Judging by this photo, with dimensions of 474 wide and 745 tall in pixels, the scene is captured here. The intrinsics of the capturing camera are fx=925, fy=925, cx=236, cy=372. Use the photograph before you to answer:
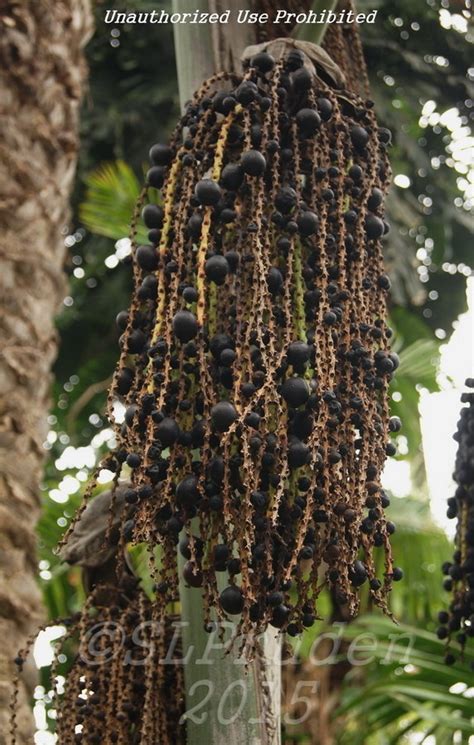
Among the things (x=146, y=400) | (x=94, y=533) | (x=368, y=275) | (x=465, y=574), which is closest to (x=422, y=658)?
(x=465, y=574)

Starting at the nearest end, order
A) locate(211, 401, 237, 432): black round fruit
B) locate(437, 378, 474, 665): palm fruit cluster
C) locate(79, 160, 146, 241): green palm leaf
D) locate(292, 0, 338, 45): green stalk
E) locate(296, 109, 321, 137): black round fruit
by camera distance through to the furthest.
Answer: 1. locate(211, 401, 237, 432): black round fruit
2. locate(296, 109, 321, 137): black round fruit
3. locate(292, 0, 338, 45): green stalk
4. locate(437, 378, 474, 665): palm fruit cluster
5. locate(79, 160, 146, 241): green palm leaf

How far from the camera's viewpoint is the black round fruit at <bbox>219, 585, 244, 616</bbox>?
1.11 meters

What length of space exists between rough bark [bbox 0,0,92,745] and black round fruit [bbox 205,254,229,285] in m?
1.20

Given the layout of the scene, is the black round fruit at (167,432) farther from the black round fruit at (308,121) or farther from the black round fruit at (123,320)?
the black round fruit at (308,121)

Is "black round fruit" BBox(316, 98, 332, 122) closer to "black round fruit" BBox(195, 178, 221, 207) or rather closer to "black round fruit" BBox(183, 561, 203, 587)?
"black round fruit" BBox(195, 178, 221, 207)

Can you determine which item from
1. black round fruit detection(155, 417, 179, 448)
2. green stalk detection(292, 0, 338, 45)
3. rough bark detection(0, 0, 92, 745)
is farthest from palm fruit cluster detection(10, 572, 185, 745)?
green stalk detection(292, 0, 338, 45)

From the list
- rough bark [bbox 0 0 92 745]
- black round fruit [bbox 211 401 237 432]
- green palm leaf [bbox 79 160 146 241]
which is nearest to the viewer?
black round fruit [bbox 211 401 237 432]

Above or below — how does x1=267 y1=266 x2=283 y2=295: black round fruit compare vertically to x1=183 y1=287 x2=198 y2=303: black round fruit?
above

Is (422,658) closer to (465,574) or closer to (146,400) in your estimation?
(465,574)

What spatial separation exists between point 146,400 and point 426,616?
8.49 feet

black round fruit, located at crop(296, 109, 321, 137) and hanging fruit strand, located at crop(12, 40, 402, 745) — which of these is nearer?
hanging fruit strand, located at crop(12, 40, 402, 745)

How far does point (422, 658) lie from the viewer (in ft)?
8.16

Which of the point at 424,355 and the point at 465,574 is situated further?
the point at 424,355

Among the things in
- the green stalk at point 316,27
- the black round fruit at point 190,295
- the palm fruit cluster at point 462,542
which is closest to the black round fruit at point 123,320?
the black round fruit at point 190,295
